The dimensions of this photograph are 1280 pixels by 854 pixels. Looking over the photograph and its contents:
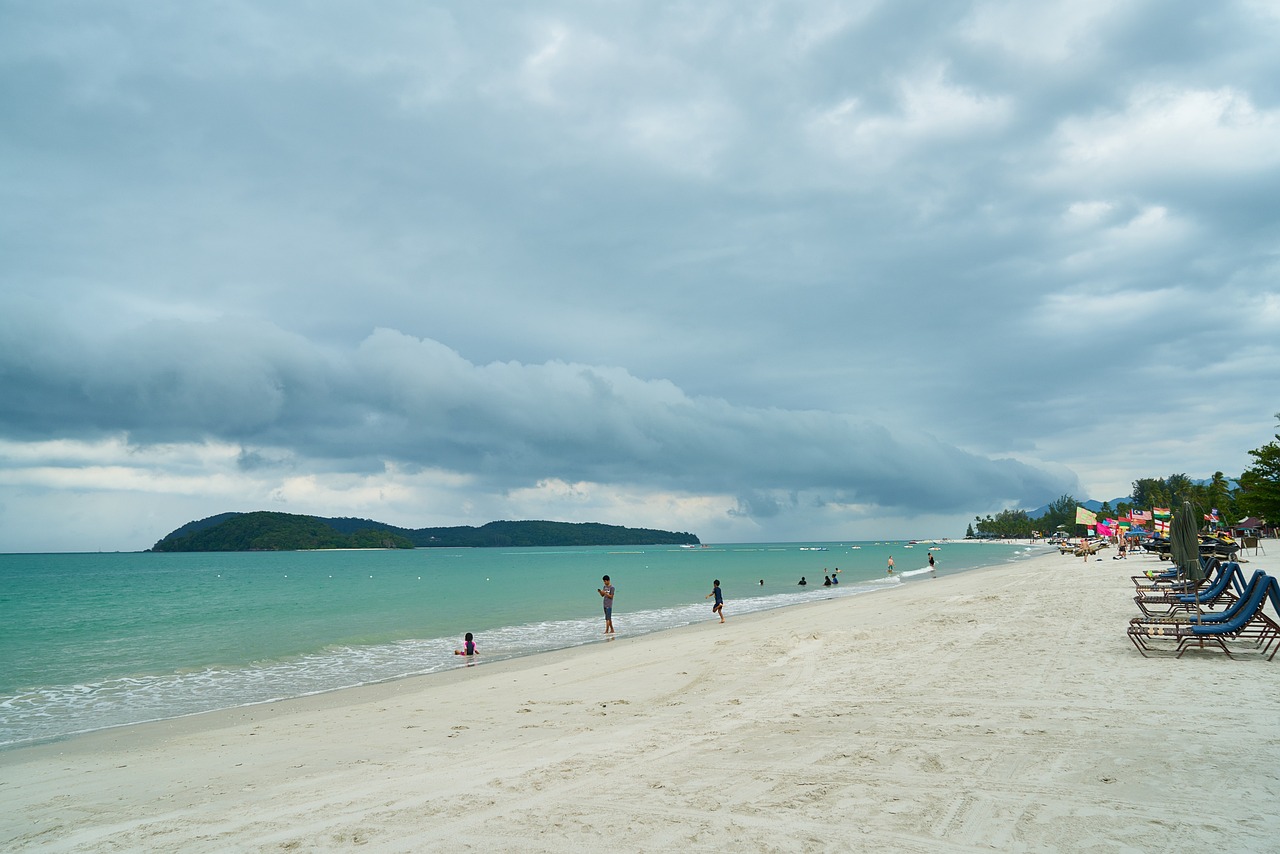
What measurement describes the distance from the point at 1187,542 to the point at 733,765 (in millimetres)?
15625

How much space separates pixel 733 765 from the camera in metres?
7.04

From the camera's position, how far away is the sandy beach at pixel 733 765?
538 cm

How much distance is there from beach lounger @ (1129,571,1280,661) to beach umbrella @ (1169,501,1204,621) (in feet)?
15.9

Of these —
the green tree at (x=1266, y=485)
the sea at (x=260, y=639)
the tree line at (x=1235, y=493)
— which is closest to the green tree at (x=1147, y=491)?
the tree line at (x=1235, y=493)

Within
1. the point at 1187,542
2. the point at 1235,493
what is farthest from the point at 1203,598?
the point at 1235,493

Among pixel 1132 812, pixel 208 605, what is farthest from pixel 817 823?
pixel 208 605

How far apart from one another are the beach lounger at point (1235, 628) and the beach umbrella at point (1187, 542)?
4.85m

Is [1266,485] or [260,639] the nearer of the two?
[260,639]

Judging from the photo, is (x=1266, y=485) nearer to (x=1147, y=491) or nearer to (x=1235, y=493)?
(x=1235, y=493)

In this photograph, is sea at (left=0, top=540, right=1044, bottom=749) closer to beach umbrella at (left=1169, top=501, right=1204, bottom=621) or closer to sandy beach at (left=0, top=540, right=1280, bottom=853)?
sandy beach at (left=0, top=540, right=1280, bottom=853)

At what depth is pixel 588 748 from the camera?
8.18m

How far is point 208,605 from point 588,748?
47.0 m

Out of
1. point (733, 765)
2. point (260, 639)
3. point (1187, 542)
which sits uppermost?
point (1187, 542)

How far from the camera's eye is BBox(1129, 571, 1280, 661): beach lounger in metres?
11.4
